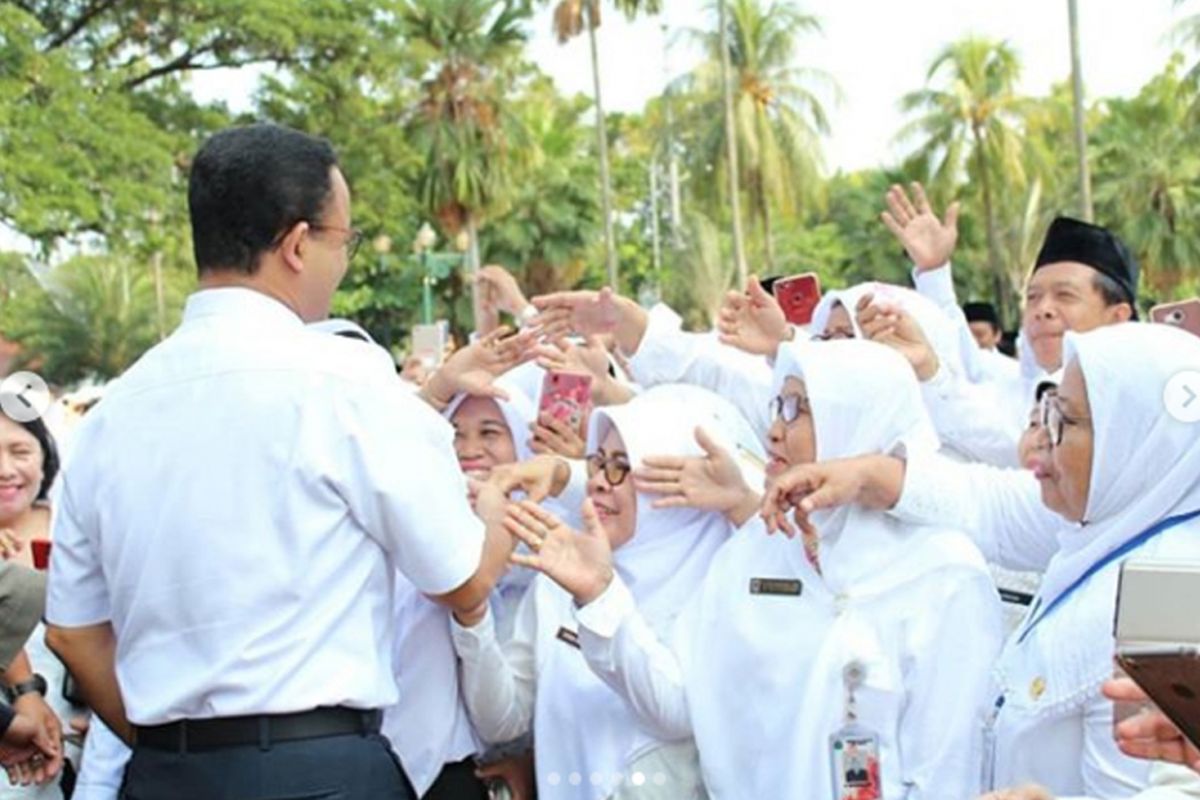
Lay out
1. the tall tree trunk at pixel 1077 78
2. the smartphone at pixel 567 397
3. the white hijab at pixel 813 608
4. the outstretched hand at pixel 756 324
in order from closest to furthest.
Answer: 1. the white hijab at pixel 813 608
2. the smartphone at pixel 567 397
3. the outstretched hand at pixel 756 324
4. the tall tree trunk at pixel 1077 78

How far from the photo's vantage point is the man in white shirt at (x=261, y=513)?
2701 millimetres

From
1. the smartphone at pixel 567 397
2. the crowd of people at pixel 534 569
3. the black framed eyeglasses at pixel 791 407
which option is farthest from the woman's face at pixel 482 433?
the black framed eyeglasses at pixel 791 407

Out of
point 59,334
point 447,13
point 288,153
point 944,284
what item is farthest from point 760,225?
point 288,153

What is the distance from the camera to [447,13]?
1411 inches

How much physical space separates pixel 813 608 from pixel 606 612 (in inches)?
18.0

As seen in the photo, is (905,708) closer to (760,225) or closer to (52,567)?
(52,567)

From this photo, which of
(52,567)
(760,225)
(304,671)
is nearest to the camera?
(304,671)

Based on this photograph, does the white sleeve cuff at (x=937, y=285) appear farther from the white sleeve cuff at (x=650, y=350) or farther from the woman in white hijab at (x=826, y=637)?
the woman in white hijab at (x=826, y=637)

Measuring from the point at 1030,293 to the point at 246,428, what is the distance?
3.34 metres

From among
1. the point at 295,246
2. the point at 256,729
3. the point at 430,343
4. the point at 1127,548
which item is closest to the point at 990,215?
the point at 430,343

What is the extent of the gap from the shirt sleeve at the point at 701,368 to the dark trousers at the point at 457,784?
204 centimetres

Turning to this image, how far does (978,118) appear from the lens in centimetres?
4362

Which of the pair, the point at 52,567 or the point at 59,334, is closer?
the point at 52,567

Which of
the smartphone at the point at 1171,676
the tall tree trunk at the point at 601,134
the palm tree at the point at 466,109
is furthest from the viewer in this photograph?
the palm tree at the point at 466,109
